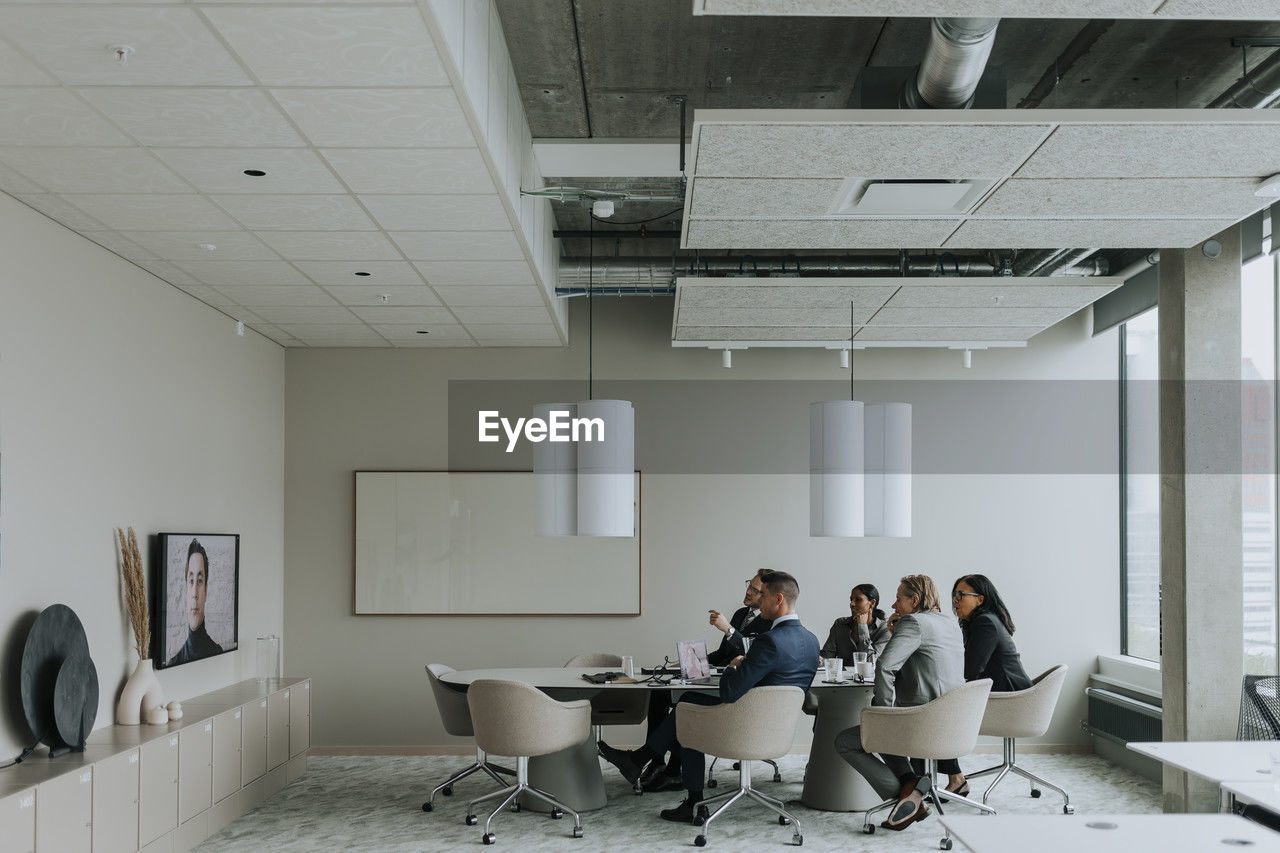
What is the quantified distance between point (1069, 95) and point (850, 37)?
1319 mm

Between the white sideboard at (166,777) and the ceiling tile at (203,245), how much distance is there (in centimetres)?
258

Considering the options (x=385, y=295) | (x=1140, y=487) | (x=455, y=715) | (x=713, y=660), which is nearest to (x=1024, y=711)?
(x=713, y=660)

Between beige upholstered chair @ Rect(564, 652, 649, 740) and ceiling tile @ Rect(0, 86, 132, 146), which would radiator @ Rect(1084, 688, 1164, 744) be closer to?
beige upholstered chair @ Rect(564, 652, 649, 740)

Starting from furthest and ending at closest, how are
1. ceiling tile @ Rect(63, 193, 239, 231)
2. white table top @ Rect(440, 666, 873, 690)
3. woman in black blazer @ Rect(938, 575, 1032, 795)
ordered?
woman in black blazer @ Rect(938, 575, 1032, 795)
white table top @ Rect(440, 666, 873, 690)
ceiling tile @ Rect(63, 193, 239, 231)

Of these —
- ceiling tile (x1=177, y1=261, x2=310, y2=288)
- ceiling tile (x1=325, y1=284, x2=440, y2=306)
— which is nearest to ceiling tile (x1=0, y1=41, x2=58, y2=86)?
ceiling tile (x1=177, y1=261, x2=310, y2=288)

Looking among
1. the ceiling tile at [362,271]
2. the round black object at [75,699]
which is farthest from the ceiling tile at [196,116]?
the round black object at [75,699]

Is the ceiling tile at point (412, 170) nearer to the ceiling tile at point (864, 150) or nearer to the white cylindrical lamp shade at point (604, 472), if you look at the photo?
the ceiling tile at point (864, 150)

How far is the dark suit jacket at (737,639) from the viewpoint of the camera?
740 cm

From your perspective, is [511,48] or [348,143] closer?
[348,143]

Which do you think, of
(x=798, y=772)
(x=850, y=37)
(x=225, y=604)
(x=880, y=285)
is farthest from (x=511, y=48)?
(x=798, y=772)

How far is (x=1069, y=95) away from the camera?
559cm

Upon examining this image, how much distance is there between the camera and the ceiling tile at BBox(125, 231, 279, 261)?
5.67 metres

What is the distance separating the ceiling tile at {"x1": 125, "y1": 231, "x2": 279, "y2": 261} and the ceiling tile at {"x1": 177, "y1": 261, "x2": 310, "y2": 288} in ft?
0.39

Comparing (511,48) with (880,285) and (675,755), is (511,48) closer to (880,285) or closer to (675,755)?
(880,285)
